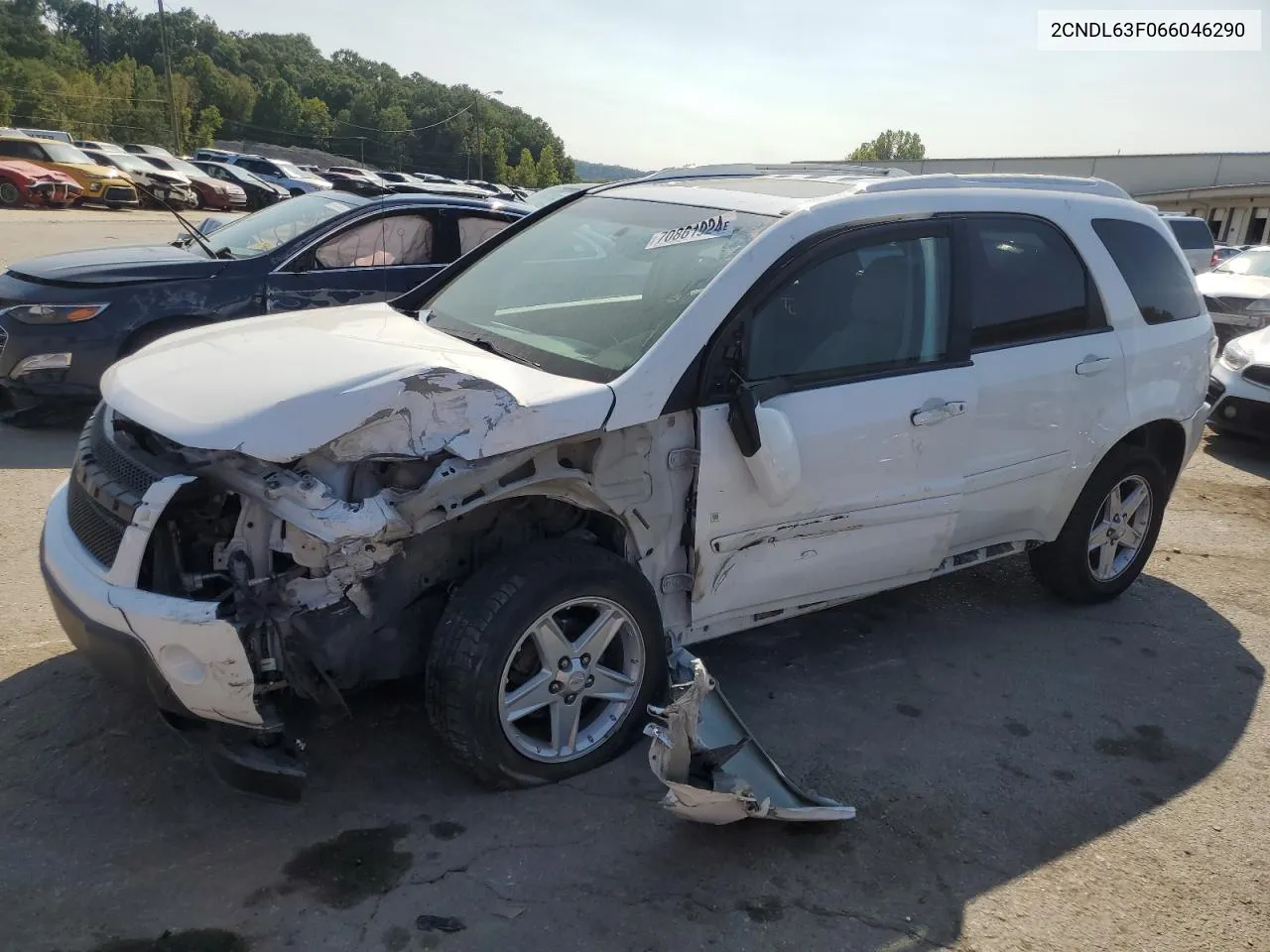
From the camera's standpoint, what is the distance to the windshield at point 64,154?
2636cm

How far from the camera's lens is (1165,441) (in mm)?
4816

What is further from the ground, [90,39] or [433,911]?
[90,39]

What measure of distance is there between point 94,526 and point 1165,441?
15.2 ft

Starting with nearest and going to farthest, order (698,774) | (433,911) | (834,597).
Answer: (433,911), (698,774), (834,597)

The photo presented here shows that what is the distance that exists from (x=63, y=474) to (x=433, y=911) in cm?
433

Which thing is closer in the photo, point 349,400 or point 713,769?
point 349,400

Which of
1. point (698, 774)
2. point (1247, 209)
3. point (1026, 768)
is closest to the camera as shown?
point (698, 774)

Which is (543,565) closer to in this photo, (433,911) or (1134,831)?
(433,911)

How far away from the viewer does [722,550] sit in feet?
10.7

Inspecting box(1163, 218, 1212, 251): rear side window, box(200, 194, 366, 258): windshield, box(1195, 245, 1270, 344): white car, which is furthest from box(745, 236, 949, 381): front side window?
box(1195, 245, 1270, 344): white car

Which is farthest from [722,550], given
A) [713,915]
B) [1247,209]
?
[1247,209]

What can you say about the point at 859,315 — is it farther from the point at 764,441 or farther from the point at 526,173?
the point at 526,173

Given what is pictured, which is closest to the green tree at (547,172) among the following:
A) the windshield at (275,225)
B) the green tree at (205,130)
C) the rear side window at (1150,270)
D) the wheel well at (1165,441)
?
the green tree at (205,130)

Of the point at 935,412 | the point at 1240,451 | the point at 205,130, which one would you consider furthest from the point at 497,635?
the point at 205,130
